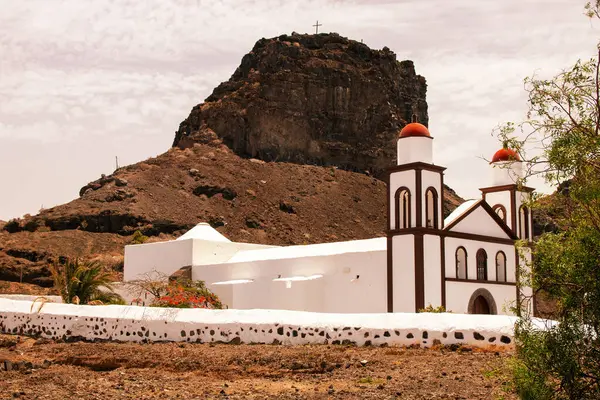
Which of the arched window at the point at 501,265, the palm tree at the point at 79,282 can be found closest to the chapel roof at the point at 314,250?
the arched window at the point at 501,265

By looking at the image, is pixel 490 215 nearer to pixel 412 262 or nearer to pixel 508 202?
pixel 508 202

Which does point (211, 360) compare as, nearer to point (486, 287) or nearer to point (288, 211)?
point (486, 287)

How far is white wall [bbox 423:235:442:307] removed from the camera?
24969 millimetres

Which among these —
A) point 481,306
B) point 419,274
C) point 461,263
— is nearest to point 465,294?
point 461,263

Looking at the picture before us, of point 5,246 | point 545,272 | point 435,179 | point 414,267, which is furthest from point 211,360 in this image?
point 5,246

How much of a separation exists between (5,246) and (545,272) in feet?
162

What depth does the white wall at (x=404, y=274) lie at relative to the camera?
24.9 metres

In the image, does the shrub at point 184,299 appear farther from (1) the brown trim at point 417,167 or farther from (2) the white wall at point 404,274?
(1) the brown trim at point 417,167

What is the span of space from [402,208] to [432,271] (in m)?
2.33

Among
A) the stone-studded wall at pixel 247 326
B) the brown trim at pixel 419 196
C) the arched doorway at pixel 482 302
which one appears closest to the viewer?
the stone-studded wall at pixel 247 326

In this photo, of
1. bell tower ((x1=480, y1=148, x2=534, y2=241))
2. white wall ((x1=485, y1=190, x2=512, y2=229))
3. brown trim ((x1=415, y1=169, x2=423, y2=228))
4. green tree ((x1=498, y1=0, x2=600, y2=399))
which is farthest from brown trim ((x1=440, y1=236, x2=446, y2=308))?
green tree ((x1=498, y1=0, x2=600, y2=399))

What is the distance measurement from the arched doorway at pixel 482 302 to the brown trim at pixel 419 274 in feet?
8.42

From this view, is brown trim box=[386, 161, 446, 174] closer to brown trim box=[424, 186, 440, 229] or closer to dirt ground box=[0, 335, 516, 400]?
brown trim box=[424, 186, 440, 229]

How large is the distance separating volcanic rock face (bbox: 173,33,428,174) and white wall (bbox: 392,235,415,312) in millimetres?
50154
